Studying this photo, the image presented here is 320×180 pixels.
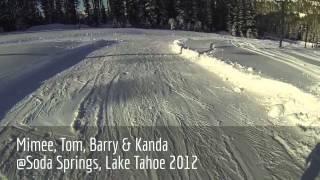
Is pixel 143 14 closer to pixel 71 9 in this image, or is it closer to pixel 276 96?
pixel 71 9

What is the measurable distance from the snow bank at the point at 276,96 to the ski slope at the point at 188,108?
2 centimetres

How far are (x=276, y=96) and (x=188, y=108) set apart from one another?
8.28ft

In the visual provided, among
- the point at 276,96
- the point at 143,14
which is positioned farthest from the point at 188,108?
the point at 143,14

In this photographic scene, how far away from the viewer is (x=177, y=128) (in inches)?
370

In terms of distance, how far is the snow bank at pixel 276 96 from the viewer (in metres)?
9.77

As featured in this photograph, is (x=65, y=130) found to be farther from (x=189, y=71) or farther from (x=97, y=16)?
(x=97, y=16)

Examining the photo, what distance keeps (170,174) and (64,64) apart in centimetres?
1215

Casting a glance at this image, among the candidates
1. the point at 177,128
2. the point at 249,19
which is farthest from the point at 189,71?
the point at 249,19

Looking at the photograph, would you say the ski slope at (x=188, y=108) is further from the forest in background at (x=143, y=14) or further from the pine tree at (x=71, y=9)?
the pine tree at (x=71, y=9)

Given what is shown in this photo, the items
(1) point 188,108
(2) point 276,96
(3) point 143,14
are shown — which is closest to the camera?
(1) point 188,108

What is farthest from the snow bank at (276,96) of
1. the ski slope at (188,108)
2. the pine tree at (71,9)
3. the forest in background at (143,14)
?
the pine tree at (71,9)

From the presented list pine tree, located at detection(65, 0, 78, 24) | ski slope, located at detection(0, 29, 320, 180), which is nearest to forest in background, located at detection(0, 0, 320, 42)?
pine tree, located at detection(65, 0, 78, 24)

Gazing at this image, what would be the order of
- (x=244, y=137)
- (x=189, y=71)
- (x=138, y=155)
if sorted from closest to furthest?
(x=138, y=155) < (x=244, y=137) < (x=189, y=71)

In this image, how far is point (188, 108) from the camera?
10.9m
